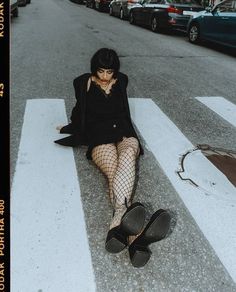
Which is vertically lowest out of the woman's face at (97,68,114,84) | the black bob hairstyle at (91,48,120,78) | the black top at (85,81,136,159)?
the black top at (85,81,136,159)

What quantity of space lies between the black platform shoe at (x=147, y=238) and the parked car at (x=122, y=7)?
54.4ft

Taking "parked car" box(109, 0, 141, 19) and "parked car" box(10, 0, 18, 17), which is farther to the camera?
"parked car" box(109, 0, 141, 19)

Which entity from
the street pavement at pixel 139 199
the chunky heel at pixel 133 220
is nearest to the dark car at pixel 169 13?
the street pavement at pixel 139 199

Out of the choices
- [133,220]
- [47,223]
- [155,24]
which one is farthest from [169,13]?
[133,220]

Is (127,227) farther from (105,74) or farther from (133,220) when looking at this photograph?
(105,74)

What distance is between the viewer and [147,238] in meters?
2.90

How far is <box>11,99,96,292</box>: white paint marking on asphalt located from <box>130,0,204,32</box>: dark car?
11342 mm

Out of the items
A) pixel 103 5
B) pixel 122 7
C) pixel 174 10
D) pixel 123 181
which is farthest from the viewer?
pixel 103 5

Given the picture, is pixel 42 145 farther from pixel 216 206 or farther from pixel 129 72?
pixel 129 72

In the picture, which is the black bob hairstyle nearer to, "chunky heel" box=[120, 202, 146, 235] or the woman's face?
the woman's face

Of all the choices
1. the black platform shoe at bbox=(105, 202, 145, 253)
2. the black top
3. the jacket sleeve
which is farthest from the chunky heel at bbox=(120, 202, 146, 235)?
the jacket sleeve

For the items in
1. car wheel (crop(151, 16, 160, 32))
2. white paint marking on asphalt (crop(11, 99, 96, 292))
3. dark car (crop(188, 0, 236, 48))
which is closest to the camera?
white paint marking on asphalt (crop(11, 99, 96, 292))

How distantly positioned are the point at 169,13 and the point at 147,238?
44.2 feet

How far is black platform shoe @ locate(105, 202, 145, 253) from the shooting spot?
2.89 m
